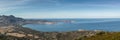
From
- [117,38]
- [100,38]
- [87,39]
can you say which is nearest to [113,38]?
[117,38]

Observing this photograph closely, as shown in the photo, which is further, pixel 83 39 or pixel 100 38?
pixel 83 39

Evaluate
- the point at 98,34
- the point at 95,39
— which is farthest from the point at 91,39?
the point at 98,34

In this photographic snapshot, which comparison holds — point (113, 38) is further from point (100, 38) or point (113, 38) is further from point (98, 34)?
point (98, 34)

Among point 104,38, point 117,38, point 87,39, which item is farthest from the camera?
point 87,39

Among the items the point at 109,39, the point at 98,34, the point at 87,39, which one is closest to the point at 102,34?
the point at 98,34

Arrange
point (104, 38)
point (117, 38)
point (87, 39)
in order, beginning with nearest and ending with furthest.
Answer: point (117, 38) < point (104, 38) < point (87, 39)

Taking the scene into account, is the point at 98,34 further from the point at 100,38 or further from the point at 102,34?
the point at 100,38

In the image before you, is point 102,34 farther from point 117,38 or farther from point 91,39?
point 117,38

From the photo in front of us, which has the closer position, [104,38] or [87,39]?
[104,38]
